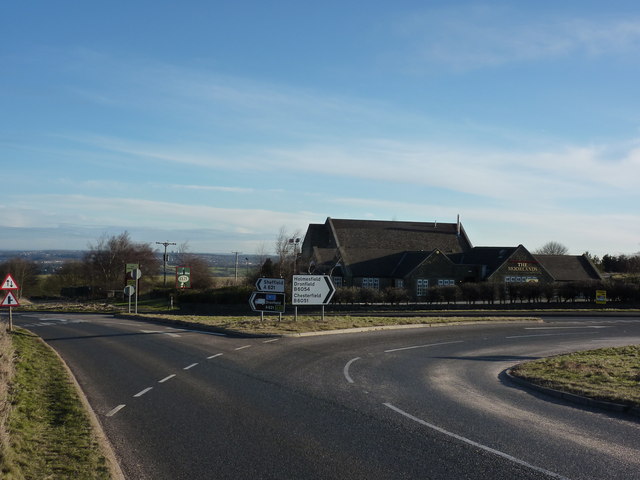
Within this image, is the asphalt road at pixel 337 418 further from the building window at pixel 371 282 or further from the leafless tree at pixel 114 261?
the leafless tree at pixel 114 261

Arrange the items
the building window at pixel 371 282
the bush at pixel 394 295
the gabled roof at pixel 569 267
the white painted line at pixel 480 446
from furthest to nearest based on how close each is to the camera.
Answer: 1. the gabled roof at pixel 569 267
2. the building window at pixel 371 282
3. the bush at pixel 394 295
4. the white painted line at pixel 480 446

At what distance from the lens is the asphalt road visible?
658 cm

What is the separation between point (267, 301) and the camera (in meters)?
25.6

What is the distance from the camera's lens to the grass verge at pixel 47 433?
20.1 ft

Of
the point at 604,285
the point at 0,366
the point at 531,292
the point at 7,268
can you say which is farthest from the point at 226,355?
the point at 7,268

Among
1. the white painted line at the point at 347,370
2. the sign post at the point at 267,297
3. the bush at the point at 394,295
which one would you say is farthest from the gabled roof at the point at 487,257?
the white painted line at the point at 347,370

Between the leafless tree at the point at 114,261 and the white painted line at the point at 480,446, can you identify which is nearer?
the white painted line at the point at 480,446

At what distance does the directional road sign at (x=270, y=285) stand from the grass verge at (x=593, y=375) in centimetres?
1247

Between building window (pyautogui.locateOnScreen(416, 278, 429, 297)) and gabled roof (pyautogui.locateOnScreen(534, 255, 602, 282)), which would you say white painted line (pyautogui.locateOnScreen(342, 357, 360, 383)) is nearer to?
building window (pyautogui.locateOnScreen(416, 278, 429, 297))

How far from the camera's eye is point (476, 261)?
61.1 meters

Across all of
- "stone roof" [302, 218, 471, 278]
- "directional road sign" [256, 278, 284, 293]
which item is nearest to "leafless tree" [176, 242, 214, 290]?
"stone roof" [302, 218, 471, 278]

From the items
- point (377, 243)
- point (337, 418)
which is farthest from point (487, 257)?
point (337, 418)

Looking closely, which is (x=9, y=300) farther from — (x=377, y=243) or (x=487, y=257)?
(x=377, y=243)

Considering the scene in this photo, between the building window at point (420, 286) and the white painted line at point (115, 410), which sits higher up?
the building window at point (420, 286)
